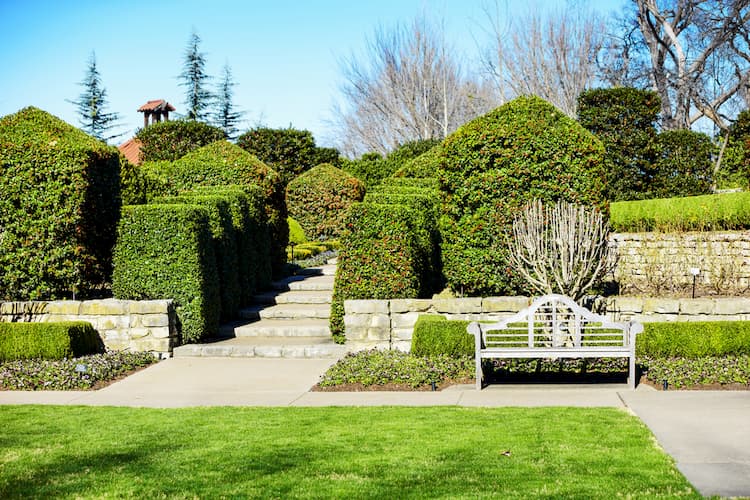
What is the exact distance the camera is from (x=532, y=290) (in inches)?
444

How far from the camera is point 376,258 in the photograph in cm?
1113

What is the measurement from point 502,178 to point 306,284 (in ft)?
15.3

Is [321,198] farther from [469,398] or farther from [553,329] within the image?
[469,398]

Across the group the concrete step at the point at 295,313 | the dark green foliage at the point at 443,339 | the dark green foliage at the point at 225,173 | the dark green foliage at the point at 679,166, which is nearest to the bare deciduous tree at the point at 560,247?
the dark green foliage at the point at 443,339

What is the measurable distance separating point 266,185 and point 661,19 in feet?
66.0

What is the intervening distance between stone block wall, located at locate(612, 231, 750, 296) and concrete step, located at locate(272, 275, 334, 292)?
503 cm

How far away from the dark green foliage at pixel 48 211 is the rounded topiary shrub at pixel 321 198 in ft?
38.7

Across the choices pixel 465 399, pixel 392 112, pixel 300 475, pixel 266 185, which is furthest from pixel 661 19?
pixel 300 475

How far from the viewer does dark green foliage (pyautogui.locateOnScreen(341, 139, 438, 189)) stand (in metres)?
27.5

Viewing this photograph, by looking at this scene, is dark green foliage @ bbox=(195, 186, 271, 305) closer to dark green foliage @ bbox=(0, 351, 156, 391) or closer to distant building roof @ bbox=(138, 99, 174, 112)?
dark green foliage @ bbox=(0, 351, 156, 391)

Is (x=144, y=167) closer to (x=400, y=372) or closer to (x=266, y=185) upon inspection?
(x=266, y=185)

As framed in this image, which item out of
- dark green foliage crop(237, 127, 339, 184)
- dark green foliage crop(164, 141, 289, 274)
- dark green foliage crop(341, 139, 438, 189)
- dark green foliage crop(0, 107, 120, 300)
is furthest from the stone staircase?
dark green foliage crop(341, 139, 438, 189)

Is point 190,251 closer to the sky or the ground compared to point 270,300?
closer to the sky

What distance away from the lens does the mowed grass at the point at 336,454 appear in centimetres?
540
